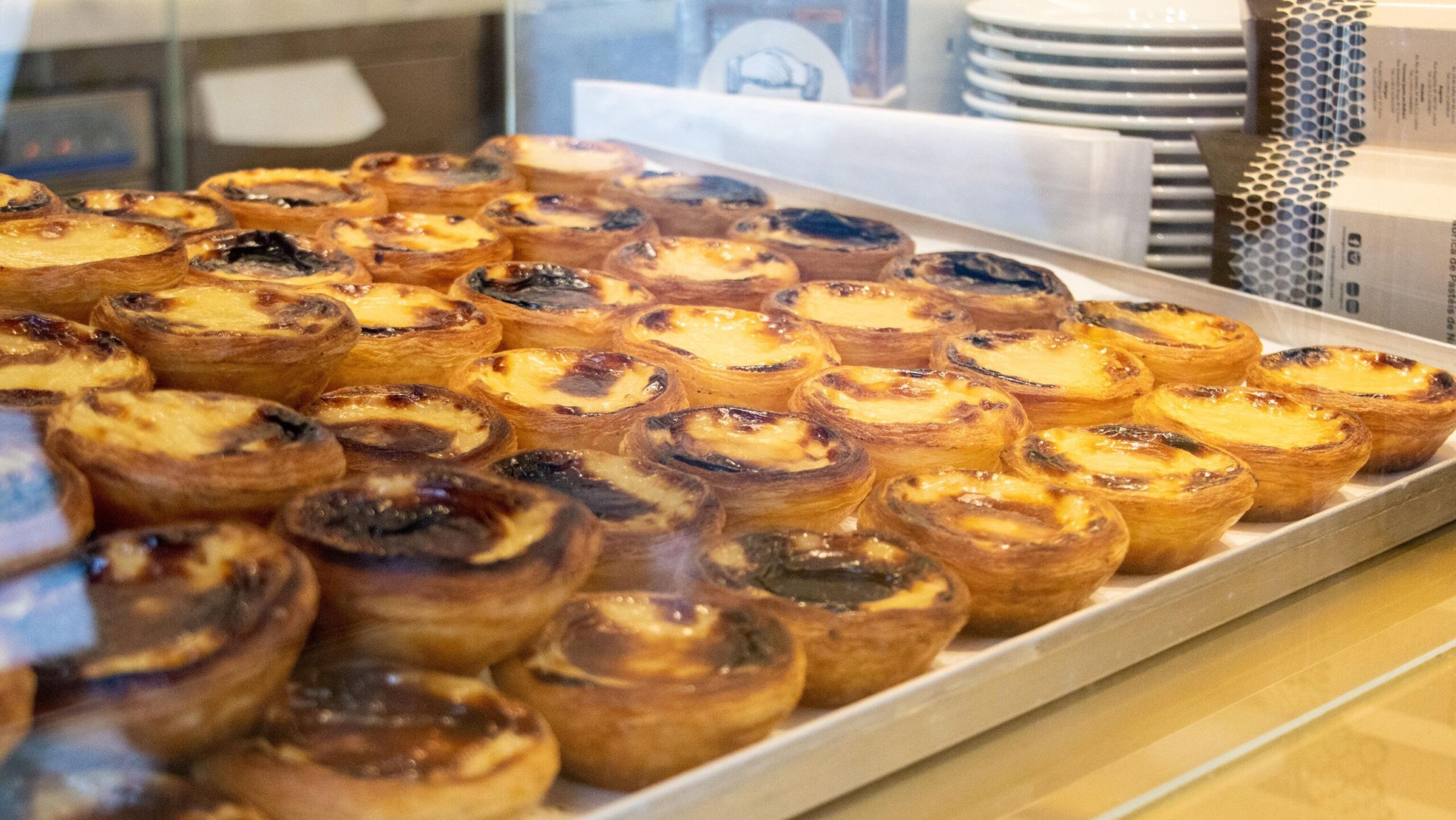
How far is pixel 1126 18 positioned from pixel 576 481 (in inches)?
74.7

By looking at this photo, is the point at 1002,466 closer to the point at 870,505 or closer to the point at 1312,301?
the point at 870,505

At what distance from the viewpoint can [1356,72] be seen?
249cm

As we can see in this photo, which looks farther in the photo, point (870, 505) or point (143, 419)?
point (870, 505)

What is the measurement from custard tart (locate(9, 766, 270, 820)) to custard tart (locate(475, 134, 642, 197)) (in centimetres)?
231

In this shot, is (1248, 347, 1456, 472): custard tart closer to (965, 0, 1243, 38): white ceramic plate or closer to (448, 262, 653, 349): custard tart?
(965, 0, 1243, 38): white ceramic plate

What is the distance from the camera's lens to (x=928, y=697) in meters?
1.37

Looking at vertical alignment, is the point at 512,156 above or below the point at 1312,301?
above

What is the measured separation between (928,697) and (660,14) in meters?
2.65

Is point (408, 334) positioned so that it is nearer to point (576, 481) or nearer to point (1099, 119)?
point (576, 481)

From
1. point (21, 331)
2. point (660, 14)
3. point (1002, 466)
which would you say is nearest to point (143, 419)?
point (21, 331)

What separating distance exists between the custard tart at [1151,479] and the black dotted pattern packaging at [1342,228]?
825 millimetres

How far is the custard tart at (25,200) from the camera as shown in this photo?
2.07 m

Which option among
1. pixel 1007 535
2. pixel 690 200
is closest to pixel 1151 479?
pixel 1007 535

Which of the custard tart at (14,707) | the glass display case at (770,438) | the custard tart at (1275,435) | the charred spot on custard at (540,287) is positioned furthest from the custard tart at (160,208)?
the custard tart at (1275,435)
